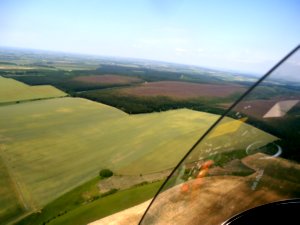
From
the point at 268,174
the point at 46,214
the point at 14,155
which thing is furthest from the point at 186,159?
the point at 14,155

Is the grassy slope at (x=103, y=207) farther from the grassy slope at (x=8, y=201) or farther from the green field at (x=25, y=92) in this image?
the green field at (x=25, y=92)

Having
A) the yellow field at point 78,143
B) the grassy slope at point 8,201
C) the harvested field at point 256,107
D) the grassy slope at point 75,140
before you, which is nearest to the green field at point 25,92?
the grassy slope at point 75,140

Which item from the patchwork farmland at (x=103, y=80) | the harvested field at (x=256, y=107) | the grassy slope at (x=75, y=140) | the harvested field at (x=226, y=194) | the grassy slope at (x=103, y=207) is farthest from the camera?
the patchwork farmland at (x=103, y=80)

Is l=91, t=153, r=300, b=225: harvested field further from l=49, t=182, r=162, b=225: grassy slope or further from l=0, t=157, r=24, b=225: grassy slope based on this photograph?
l=0, t=157, r=24, b=225: grassy slope

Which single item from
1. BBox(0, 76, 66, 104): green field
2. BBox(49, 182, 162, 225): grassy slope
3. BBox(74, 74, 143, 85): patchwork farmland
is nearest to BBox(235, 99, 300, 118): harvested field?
BBox(49, 182, 162, 225): grassy slope

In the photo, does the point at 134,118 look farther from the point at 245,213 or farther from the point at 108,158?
the point at 245,213

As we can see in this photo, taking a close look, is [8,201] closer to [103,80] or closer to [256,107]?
[256,107]
